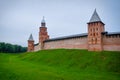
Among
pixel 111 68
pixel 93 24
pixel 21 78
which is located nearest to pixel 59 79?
pixel 21 78

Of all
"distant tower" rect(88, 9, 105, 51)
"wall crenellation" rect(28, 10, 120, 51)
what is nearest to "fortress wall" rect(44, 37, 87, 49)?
"wall crenellation" rect(28, 10, 120, 51)

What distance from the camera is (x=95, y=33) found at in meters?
38.2

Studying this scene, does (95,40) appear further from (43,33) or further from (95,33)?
(43,33)

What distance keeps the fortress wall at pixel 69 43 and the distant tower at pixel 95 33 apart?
9.56 feet

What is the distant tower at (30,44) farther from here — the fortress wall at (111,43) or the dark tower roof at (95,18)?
the fortress wall at (111,43)

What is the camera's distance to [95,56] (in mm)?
32469

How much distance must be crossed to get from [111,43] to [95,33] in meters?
4.59

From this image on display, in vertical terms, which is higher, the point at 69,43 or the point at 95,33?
the point at 95,33

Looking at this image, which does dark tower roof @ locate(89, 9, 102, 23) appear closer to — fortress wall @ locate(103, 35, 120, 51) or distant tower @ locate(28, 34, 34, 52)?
fortress wall @ locate(103, 35, 120, 51)

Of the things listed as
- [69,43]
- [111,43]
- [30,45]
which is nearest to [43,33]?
[30,45]

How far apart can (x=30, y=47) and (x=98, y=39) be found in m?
45.5

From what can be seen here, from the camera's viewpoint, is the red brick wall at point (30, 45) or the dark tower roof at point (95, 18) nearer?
the dark tower roof at point (95, 18)

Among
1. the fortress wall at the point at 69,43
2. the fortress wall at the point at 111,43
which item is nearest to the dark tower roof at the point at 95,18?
the fortress wall at the point at 69,43

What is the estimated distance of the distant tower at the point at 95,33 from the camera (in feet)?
122
